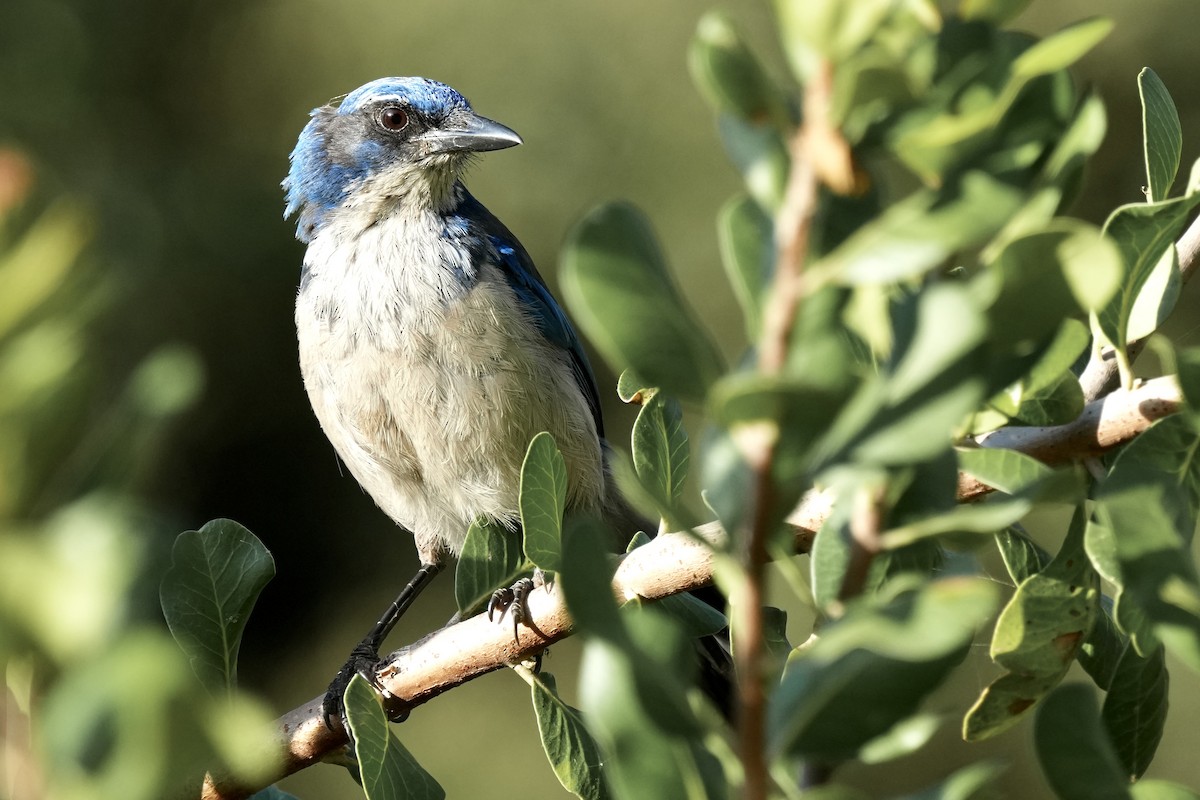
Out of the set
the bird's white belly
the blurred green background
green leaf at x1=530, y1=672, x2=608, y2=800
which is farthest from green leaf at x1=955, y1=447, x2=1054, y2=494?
Answer: the blurred green background

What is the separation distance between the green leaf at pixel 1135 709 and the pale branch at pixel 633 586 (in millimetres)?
214

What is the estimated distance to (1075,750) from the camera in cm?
83

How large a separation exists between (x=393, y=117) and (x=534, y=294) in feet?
3.23

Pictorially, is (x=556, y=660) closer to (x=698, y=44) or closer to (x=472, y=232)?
(x=472, y=232)

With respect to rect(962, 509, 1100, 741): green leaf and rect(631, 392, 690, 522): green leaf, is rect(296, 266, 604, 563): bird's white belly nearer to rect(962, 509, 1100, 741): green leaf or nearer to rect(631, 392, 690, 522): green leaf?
rect(631, 392, 690, 522): green leaf

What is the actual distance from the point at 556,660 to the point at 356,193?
12.8 ft

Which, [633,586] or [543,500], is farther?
[633,586]

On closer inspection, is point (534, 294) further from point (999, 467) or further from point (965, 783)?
point (965, 783)

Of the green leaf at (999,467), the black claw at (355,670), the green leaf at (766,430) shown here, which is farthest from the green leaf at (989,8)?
the black claw at (355,670)

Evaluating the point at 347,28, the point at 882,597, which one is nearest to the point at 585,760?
the point at 882,597

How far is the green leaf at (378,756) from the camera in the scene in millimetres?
1517

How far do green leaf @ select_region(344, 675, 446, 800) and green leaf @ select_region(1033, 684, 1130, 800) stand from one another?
86 centimetres

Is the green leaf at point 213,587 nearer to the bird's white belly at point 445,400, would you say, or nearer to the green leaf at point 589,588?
the green leaf at point 589,588

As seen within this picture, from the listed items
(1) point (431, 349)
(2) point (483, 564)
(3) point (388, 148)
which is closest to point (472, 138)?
(3) point (388, 148)
